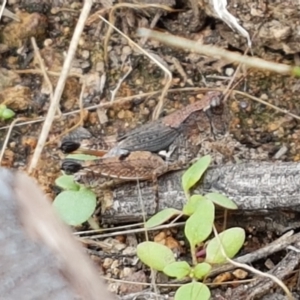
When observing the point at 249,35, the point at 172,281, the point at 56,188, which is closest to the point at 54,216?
the point at 172,281

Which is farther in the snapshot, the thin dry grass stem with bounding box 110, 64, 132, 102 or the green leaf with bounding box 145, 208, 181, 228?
the thin dry grass stem with bounding box 110, 64, 132, 102

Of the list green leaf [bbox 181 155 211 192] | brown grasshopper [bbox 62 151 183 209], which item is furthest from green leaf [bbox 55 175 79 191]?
green leaf [bbox 181 155 211 192]

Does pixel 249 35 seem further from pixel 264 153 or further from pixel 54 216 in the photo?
pixel 54 216

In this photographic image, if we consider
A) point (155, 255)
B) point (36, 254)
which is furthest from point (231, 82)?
point (36, 254)

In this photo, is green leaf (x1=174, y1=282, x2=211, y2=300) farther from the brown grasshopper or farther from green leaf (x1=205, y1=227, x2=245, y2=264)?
the brown grasshopper

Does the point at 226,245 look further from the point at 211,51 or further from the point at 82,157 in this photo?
the point at 211,51

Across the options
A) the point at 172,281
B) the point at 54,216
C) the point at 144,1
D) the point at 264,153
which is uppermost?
the point at 54,216

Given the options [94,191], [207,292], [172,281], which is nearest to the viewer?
[207,292]
